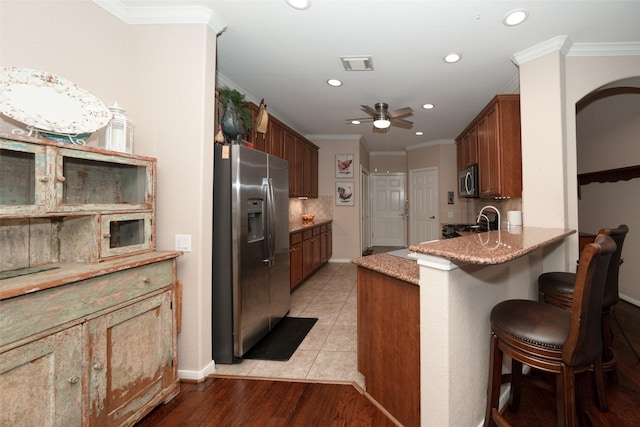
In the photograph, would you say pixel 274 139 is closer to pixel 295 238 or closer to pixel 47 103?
pixel 295 238

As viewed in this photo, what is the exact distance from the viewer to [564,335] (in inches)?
51.2

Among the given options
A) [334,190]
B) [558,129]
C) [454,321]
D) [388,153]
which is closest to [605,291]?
[454,321]

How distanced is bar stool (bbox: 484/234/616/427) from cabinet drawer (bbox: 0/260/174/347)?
1.96 meters

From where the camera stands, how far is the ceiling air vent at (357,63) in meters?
2.95

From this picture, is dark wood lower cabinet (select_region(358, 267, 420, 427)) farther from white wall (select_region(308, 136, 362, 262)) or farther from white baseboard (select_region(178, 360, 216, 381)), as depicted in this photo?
white wall (select_region(308, 136, 362, 262))

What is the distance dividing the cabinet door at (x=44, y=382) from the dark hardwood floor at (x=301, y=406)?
0.58 m

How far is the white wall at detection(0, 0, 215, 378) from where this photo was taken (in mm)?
2174

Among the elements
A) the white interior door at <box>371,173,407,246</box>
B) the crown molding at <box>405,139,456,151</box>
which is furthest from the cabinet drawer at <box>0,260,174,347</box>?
the white interior door at <box>371,173,407,246</box>

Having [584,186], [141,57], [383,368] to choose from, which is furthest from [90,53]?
[584,186]

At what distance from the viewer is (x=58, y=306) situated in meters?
1.31

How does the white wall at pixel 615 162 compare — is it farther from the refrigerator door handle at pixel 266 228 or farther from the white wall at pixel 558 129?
the refrigerator door handle at pixel 266 228

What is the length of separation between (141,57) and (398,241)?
24.1 ft

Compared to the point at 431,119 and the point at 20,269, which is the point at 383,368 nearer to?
the point at 20,269

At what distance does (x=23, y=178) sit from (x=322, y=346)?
94.0 inches
